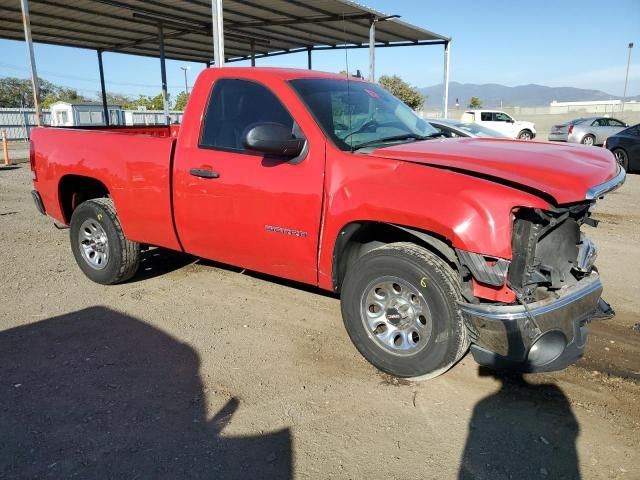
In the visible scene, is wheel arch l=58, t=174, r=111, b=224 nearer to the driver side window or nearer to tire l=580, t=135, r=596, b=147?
the driver side window

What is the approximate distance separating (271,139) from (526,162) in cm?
162

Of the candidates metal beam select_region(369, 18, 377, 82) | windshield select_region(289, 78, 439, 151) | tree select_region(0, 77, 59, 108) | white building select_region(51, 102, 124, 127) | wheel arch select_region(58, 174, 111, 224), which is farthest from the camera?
tree select_region(0, 77, 59, 108)

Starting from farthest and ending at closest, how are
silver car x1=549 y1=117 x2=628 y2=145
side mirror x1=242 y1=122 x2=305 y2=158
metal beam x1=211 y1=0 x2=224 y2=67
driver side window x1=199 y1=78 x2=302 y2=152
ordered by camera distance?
1. silver car x1=549 y1=117 x2=628 y2=145
2. metal beam x1=211 y1=0 x2=224 y2=67
3. driver side window x1=199 y1=78 x2=302 y2=152
4. side mirror x1=242 y1=122 x2=305 y2=158

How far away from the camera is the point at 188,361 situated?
3.63 metres

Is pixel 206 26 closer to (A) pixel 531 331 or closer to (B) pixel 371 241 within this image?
(B) pixel 371 241

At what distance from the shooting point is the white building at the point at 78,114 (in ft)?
102

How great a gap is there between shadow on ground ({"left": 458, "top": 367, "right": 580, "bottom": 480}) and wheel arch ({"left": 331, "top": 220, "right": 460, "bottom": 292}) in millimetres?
878

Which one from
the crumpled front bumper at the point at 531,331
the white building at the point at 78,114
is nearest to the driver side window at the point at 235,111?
the crumpled front bumper at the point at 531,331

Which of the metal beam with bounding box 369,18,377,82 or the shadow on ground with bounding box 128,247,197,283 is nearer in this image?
the shadow on ground with bounding box 128,247,197,283

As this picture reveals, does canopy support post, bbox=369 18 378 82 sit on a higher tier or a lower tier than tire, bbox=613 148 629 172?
higher

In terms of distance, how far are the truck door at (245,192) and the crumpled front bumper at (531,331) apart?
1264mm

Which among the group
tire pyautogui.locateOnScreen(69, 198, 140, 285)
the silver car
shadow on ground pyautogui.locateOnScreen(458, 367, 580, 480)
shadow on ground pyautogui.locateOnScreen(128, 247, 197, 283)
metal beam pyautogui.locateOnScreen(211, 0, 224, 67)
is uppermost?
metal beam pyautogui.locateOnScreen(211, 0, 224, 67)

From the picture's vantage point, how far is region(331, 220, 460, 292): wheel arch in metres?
3.11

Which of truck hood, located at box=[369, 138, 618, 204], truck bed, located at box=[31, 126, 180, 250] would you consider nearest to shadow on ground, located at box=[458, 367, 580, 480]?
truck hood, located at box=[369, 138, 618, 204]
